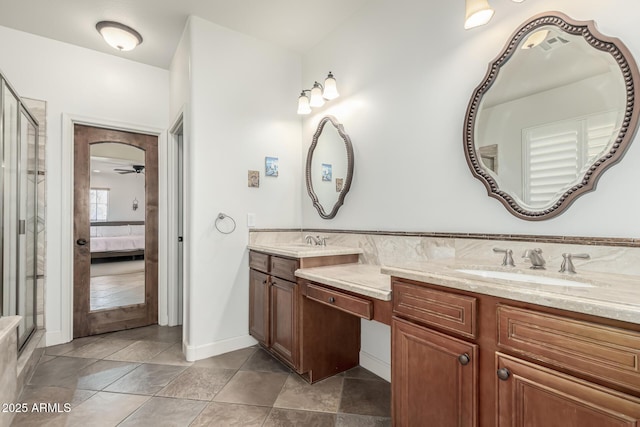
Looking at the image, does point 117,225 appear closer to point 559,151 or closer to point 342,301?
point 342,301

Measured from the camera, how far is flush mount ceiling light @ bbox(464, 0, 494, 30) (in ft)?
4.85

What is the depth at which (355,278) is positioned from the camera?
6.20 feet

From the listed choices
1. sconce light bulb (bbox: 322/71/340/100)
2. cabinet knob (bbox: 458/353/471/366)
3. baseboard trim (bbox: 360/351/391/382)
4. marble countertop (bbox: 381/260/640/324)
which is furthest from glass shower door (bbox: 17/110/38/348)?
cabinet knob (bbox: 458/353/471/366)

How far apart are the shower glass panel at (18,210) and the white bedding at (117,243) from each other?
1.59 feet

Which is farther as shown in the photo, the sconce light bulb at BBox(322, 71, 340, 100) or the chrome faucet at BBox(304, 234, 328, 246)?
the chrome faucet at BBox(304, 234, 328, 246)

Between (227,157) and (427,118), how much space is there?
1.71 meters

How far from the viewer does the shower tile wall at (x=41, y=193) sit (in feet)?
9.41

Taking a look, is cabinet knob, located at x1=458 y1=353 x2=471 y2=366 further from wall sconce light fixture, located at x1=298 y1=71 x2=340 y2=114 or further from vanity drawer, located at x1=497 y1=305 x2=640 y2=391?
wall sconce light fixture, located at x1=298 y1=71 x2=340 y2=114

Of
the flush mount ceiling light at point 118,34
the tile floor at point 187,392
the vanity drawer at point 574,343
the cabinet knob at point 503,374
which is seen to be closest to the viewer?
the vanity drawer at point 574,343

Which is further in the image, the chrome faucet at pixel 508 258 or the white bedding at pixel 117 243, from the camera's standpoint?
the white bedding at pixel 117 243

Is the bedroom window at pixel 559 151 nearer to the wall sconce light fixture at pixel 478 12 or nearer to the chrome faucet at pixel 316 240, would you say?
the wall sconce light fixture at pixel 478 12

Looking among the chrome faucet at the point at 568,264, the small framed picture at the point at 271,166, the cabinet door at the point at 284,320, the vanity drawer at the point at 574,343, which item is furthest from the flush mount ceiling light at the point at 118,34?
the chrome faucet at the point at 568,264

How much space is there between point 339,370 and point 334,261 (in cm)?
82

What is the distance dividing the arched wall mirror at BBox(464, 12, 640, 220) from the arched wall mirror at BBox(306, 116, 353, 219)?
1.07 metres
